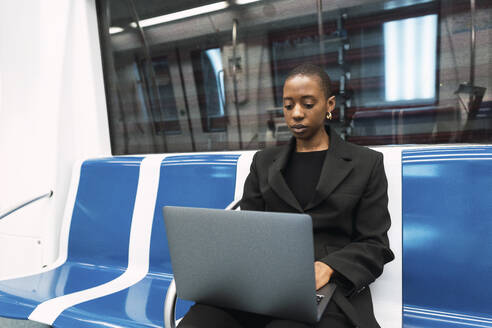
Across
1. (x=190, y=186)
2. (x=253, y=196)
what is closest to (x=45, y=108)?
(x=190, y=186)

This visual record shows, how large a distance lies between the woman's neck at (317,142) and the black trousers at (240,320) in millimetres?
582

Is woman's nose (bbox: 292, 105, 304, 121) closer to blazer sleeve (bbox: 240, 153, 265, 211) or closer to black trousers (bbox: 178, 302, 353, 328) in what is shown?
blazer sleeve (bbox: 240, 153, 265, 211)

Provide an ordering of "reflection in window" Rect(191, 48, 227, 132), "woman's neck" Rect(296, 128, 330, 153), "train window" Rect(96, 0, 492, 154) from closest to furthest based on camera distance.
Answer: "woman's neck" Rect(296, 128, 330, 153) → "train window" Rect(96, 0, 492, 154) → "reflection in window" Rect(191, 48, 227, 132)

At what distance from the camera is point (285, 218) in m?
0.82

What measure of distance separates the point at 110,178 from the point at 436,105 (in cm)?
189

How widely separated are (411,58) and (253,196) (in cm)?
111

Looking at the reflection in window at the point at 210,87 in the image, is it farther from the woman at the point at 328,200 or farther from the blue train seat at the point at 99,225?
the woman at the point at 328,200

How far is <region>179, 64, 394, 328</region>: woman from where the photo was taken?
1098mm

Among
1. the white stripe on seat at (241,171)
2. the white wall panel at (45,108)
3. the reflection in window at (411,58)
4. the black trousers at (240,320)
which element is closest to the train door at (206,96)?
the white stripe on seat at (241,171)

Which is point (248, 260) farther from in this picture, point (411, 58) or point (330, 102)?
point (411, 58)

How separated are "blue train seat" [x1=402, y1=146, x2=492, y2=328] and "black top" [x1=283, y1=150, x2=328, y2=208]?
1.41ft

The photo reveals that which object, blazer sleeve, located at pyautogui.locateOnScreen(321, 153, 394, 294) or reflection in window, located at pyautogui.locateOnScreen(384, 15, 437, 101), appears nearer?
blazer sleeve, located at pyautogui.locateOnScreen(321, 153, 394, 294)

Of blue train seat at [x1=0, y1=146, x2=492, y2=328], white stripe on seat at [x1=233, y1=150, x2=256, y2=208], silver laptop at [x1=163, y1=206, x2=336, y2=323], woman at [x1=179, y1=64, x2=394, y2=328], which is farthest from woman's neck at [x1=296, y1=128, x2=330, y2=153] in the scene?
silver laptop at [x1=163, y1=206, x2=336, y2=323]

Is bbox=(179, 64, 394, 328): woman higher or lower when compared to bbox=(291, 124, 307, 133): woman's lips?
lower
